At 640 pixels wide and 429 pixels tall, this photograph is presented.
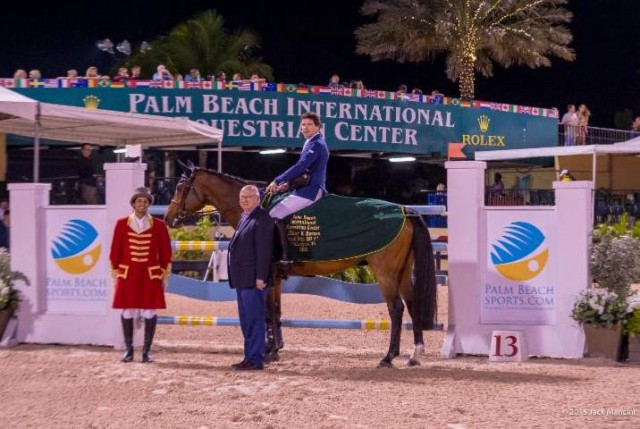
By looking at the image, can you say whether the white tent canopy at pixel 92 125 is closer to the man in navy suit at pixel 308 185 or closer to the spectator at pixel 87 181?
the spectator at pixel 87 181

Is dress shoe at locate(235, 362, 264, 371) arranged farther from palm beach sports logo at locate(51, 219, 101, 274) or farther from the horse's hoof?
palm beach sports logo at locate(51, 219, 101, 274)

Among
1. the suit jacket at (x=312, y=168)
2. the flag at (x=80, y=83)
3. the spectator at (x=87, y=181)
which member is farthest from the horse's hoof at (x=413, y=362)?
the flag at (x=80, y=83)

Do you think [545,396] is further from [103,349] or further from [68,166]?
[68,166]

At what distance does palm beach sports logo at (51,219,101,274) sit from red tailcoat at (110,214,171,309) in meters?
1.23

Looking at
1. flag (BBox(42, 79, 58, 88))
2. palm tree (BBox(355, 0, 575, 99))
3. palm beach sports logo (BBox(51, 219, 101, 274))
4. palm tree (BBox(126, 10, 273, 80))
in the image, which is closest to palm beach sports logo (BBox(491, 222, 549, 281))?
palm beach sports logo (BBox(51, 219, 101, 274))

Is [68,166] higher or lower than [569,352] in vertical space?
higher

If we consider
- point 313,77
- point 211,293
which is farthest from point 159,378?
point 313,77

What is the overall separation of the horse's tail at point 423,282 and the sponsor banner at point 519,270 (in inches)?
30.4

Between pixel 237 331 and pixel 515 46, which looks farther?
pixel 515 46

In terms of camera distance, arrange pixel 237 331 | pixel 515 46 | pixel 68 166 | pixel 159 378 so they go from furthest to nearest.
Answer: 1. pixel 515 46
2. pixel 68 166
3. pixel 237 331
4. pixel 159 378

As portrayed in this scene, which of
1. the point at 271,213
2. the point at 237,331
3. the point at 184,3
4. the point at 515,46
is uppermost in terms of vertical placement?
the point at 184,3

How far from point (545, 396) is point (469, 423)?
4.02 ft

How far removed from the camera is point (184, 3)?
39.8 metres

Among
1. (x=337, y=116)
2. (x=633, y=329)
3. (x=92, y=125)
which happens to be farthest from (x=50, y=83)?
(x=633, y=329)
